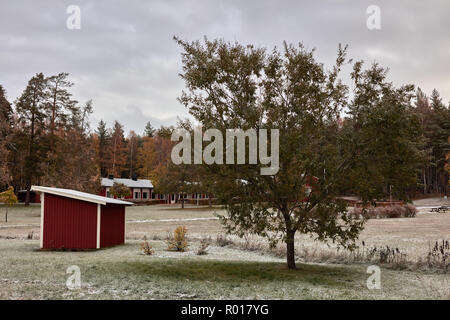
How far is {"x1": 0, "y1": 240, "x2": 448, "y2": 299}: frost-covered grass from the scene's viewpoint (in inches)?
392

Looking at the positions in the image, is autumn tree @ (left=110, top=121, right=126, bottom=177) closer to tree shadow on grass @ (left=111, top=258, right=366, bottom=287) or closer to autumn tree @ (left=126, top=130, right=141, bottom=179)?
autumn tree @ (left=126, top=130, right=141, bottom=179)

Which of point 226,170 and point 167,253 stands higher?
point 226,170

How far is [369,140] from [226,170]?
4431 millimetres

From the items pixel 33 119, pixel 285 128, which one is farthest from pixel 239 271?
pixel 33 119

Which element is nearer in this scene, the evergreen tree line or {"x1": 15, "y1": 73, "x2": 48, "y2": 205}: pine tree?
the evergreen tree line

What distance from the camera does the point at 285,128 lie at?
13281mm

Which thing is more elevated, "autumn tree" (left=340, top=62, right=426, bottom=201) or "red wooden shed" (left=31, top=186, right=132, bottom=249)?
"autumn tree" (left=340, top=62, right=426, bottom=201)

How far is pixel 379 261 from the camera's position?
51.9 feet

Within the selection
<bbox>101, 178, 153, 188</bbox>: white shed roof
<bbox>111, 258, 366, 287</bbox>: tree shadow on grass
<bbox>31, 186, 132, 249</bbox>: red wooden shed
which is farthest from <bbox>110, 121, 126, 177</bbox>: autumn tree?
<bbox>111, 258, 366, 287</bbox>: tree shadow on grass

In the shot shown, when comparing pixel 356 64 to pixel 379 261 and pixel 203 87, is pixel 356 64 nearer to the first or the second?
pixel 203 87

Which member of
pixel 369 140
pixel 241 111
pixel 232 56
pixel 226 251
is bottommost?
pixel 226 251

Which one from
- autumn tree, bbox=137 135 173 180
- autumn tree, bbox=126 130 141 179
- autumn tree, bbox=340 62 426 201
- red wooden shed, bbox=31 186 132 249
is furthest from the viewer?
autumn tree, bbox=126 130 141 179

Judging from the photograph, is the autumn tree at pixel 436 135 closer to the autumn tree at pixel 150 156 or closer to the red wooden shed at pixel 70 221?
the autumn tree at pixel 150 156
